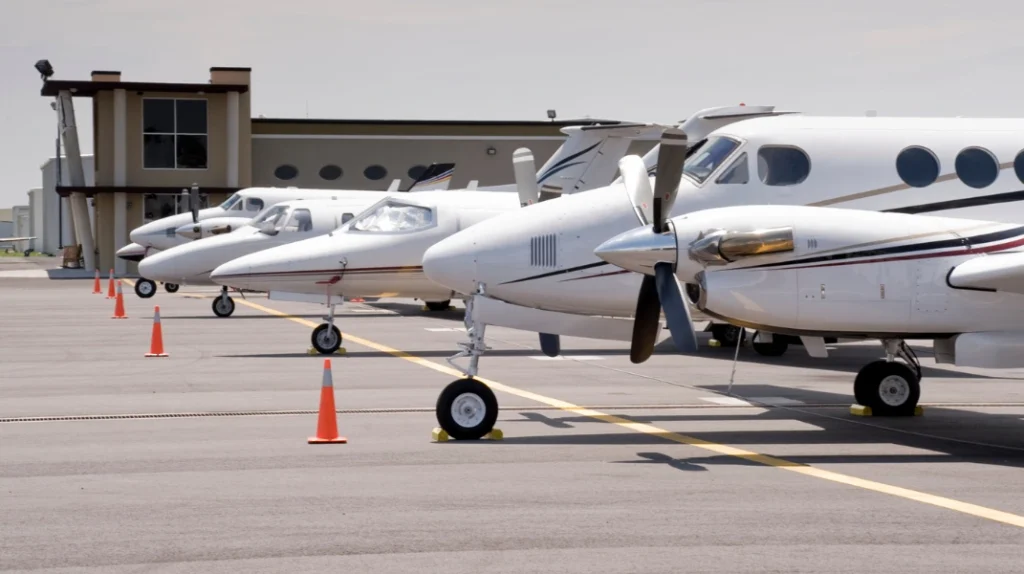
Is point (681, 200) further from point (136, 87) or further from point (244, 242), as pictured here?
point (136, 87)

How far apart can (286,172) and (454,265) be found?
54.9 meters

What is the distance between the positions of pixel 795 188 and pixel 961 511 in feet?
A: 19.3

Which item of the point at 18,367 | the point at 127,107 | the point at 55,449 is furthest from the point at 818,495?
the point at 127,107

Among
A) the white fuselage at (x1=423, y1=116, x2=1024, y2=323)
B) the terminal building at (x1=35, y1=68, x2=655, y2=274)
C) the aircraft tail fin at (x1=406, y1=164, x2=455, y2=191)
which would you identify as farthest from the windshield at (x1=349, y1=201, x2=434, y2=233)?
the terminal building at (x1=35, y1=68, x2=655, y2=274)

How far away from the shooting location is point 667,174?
1289 cm

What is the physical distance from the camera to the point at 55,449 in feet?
41.2

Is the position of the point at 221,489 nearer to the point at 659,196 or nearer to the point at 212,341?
the point at 659,196

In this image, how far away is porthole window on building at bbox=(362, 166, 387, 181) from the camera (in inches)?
2650

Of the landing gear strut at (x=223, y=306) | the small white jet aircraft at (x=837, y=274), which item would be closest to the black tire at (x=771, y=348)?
the small white jet aircraft at (x=837, y=274)

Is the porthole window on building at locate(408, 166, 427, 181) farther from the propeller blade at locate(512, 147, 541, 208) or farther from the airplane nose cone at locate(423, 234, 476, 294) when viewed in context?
the airplane nose cone at locate(423, 234, 476, 294)

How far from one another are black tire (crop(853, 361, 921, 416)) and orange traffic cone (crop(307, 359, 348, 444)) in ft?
19.6

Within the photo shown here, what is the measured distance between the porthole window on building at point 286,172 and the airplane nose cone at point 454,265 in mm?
54387

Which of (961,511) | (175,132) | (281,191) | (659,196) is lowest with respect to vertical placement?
(961,511)

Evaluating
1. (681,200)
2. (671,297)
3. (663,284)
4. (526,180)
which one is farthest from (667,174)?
(526,180)
